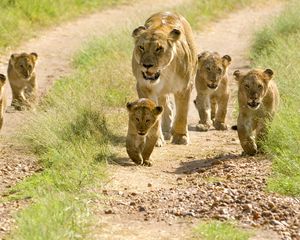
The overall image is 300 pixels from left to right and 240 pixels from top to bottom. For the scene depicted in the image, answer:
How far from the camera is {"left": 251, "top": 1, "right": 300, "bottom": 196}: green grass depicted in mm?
8500

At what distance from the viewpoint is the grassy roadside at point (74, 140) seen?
6.86 m

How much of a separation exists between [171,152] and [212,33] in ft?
34.2

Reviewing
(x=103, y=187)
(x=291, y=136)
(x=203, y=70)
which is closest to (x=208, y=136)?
(x=203, y=70)

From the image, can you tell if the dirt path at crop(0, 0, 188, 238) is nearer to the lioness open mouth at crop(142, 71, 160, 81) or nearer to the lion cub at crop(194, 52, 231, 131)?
the lioness open mouth at crop(142, 71, 160, 81)

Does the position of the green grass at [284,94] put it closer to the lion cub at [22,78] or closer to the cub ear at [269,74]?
the cub ear at [269,74]

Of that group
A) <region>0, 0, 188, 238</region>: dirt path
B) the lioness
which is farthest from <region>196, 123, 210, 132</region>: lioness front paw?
<region>0, 0, 188, 238</region>: dirt path

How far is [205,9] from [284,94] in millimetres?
11252

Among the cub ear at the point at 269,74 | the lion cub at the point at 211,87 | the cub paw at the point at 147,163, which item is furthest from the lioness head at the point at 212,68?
the cub paw at the point at 147,163

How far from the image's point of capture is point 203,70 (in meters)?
12.3

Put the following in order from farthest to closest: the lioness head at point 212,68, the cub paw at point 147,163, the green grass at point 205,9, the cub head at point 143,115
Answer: the green grass at point 205,9 → the lioness head at point 212,68 → the cub paw at point 147,163 → the cub head at point 143,115

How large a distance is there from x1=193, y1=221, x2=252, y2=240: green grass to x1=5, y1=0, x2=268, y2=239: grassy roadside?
81cm

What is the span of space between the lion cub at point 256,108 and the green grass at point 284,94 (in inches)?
6.7

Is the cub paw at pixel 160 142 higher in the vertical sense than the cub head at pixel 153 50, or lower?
lower

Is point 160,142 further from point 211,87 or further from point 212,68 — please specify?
point 212,68
